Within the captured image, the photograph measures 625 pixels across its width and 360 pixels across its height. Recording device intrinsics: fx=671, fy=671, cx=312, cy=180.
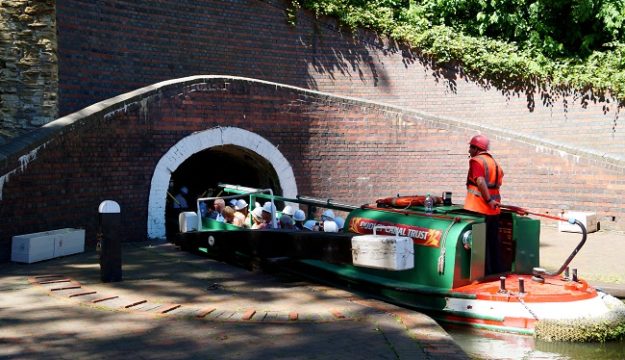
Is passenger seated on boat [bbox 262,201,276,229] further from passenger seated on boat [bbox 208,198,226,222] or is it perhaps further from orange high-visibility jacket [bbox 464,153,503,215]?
orange high-visibility jacket [bbox 464,153,503,215]

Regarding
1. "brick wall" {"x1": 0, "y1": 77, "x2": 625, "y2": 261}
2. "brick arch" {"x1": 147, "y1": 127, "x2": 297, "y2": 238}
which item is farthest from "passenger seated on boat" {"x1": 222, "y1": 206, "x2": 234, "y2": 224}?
"brick wall" {"x1": 0, "y1": 77, "x2": 625, "y2": 261}

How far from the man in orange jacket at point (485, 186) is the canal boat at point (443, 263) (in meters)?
0.14

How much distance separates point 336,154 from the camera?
12.9 metres

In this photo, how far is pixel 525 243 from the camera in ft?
25.1

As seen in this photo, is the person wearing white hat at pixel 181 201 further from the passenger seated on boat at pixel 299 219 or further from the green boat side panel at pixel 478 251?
the green boat side panel at pixel 478 251

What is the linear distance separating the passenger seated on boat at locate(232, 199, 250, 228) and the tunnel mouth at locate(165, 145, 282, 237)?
1.46 m

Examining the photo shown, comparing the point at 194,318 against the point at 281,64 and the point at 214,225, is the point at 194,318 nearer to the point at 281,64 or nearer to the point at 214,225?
the point at 214,225

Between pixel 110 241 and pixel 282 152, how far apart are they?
18.5 ft

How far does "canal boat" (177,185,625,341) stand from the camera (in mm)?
6500

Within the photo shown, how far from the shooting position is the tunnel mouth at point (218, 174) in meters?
11.9

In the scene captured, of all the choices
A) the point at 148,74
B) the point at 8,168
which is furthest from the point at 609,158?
the point at 8,168

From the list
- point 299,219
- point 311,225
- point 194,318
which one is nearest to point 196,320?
point 194,318

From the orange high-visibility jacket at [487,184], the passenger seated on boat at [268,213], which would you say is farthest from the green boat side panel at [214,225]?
the orange high-visibility jacket at [487,184]

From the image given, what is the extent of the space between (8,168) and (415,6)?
11.9 m
